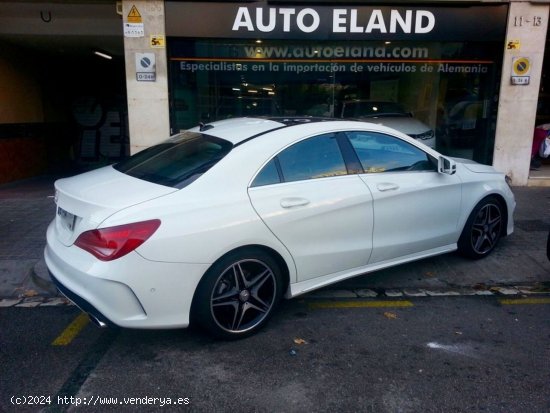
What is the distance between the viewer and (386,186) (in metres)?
4.34

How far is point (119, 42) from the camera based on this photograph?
1089 centimetres

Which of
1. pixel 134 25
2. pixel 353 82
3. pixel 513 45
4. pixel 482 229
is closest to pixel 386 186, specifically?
pixel 482 229

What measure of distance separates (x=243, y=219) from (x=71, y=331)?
1.71 m

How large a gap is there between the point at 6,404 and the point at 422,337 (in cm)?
292

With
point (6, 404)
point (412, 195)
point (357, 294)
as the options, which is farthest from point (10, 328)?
point (412, 195)

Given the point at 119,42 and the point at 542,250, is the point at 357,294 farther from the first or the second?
the point at 119,42

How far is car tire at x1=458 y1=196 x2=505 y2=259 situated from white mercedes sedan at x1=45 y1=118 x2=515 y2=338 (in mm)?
224

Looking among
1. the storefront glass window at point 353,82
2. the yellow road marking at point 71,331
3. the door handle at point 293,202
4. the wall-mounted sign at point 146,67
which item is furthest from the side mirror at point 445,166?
the wall-mounted sign at point 146,67

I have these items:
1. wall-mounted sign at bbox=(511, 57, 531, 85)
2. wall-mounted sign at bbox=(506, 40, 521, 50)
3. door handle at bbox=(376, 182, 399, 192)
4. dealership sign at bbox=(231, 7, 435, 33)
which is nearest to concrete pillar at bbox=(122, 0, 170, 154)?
dealership sign at bbox=(231, 7, 435, 33)

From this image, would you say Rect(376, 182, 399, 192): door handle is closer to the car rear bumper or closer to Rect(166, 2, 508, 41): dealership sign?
the car rear bumper

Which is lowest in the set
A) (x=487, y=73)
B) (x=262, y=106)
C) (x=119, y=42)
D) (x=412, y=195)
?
(x=412, y=195)

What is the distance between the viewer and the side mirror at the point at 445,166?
15.6ft

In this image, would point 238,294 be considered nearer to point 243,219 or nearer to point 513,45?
point 243,219

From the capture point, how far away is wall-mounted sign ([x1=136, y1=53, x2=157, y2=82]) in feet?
28.2
